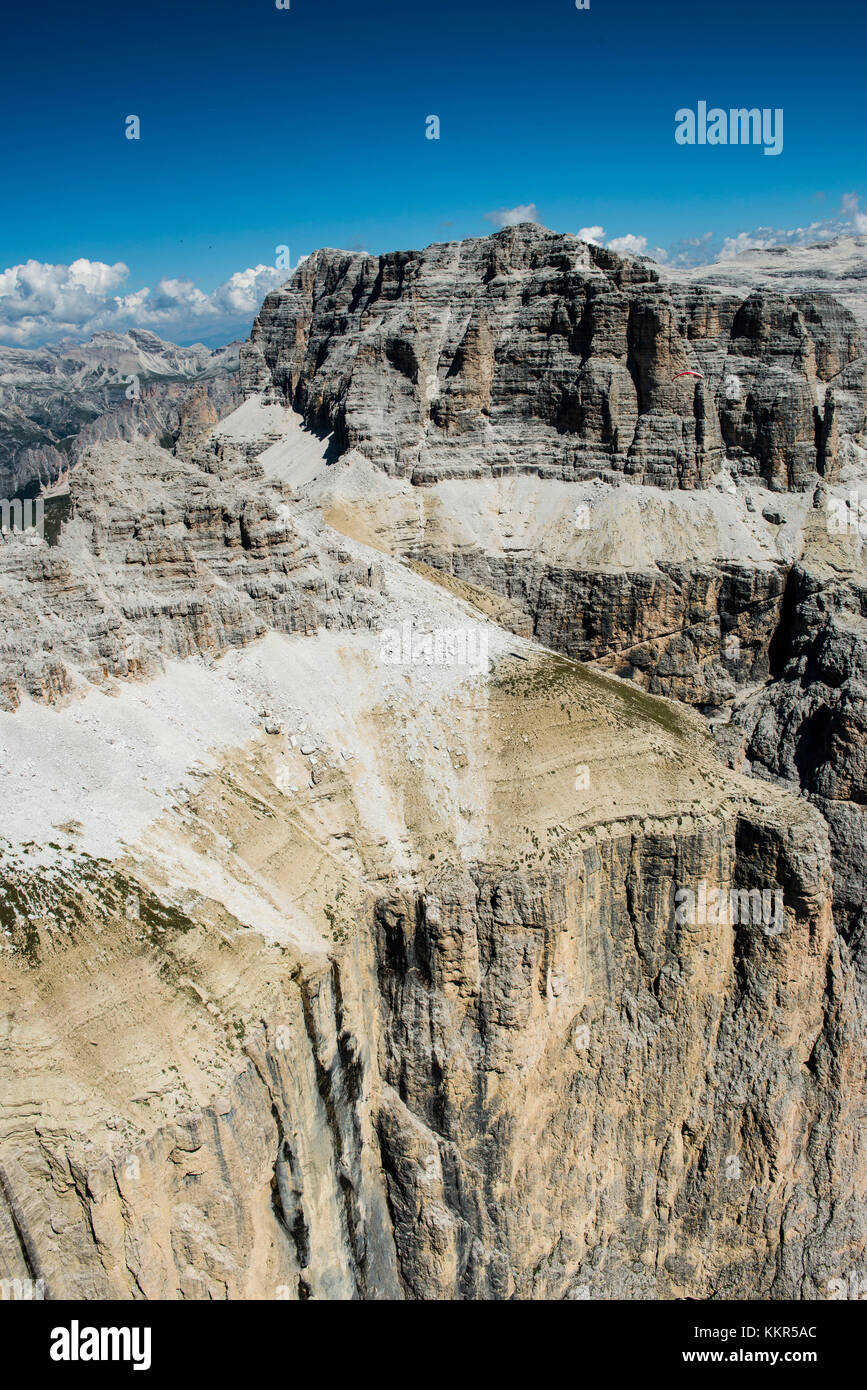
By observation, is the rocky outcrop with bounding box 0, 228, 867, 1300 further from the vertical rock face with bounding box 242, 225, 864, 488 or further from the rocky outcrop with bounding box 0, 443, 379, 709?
the vertical rock face with bounding box 242, 225, 864, 488

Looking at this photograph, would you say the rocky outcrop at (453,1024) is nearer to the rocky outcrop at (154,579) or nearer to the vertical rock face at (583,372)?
the rocky outcrop at (154,579)

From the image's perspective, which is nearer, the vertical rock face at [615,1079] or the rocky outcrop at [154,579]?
the vertical rock face at [615,1079]

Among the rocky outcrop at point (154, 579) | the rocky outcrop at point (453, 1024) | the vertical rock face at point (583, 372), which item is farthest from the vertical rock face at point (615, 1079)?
the vertical rock face at point (583, 372)

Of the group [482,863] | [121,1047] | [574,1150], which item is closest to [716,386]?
[482,863]

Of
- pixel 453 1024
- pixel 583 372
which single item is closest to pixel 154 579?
pixel 453 1024

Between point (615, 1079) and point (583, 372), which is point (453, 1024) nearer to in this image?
point (615, 1079)

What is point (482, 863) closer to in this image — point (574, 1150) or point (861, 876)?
point (574, 1150)

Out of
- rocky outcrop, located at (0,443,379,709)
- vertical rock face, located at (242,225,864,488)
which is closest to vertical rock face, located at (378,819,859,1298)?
rocky outcrop, located at (0,443,379,709)

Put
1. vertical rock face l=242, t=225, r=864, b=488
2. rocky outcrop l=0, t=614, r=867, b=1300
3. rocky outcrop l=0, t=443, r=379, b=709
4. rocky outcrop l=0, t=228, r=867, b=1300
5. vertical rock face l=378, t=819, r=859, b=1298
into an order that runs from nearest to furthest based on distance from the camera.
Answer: rocky outcrop l=0, t=614, r=867, b=1300 → rocky outcrop l=0, t=228, r=867, b=1300 → vertical rock face l=378, t=819, r=859, b=1298 → rocky outcrop l=0, t=443, r=379, b=709 → vertical rock face l=242, t=225, r=864, b=488

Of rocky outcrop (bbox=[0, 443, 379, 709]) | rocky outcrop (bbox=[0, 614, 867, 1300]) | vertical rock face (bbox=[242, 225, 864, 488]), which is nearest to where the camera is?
rocky outcrop (bbox=[0, 614, 867, 1300])
